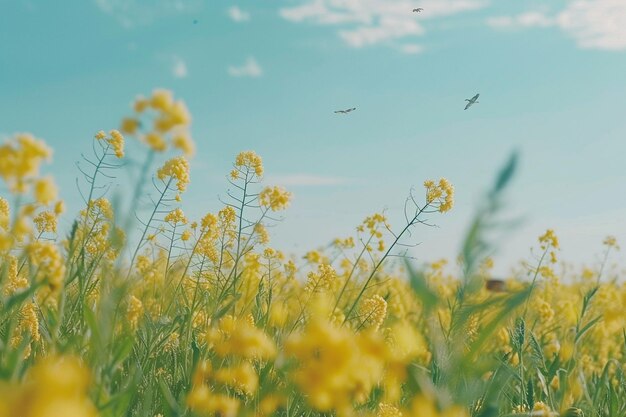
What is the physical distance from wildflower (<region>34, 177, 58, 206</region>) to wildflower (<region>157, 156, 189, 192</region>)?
171cm

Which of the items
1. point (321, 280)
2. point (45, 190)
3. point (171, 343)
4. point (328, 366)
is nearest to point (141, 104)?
point (45, 190)

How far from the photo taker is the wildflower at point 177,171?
10.9 ft

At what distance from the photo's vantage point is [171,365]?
3467 millimetres

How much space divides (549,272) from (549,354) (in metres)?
1.18

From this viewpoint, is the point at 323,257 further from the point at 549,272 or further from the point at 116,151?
the point at 116,151

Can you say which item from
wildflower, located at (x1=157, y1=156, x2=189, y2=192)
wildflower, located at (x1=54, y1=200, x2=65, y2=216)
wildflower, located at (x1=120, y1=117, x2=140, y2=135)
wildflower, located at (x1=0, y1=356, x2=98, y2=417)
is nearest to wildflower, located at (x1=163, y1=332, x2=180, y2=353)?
wildflower, located at (x1=157, y1=156, x2=189, y2=192)

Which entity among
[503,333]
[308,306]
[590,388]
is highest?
[308,306]

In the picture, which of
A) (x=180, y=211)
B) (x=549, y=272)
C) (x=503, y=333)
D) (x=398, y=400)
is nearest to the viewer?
(x=398, y=400)

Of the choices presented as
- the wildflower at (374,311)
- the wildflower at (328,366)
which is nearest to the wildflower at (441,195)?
the wildflower at (374,311)

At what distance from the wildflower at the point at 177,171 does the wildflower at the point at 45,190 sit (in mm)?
1711

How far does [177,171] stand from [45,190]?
1856 mm

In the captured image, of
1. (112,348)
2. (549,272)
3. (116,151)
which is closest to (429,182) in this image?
(116,151)

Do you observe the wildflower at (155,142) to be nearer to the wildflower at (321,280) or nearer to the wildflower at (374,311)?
the wildflower at (374,311)

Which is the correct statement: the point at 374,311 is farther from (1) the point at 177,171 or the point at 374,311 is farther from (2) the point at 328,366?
(2) the point at 328,366
